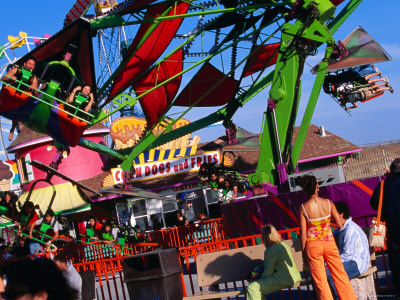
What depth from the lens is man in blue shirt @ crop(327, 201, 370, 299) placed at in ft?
22.9

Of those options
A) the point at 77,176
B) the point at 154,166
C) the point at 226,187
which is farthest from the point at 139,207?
the point at 226,187

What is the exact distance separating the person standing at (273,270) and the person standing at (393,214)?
120 cm

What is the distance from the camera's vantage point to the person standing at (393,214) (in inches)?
264

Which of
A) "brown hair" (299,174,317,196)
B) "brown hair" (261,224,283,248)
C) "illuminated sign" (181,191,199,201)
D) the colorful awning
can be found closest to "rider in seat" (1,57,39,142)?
"brown hair" (261,224,283,248)

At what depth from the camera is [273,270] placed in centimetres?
689

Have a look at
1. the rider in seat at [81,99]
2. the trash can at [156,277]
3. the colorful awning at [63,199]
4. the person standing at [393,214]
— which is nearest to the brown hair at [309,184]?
the person standing at [393,214]

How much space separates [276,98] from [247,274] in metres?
7.71

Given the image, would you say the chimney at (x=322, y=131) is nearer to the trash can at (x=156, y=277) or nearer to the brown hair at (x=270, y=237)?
the trash can at (x=156, y=277)

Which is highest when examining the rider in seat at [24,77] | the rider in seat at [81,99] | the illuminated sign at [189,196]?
the rider in seat at [24,77]

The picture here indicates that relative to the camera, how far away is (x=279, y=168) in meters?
14.8

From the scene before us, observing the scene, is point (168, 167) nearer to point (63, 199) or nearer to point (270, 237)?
point (63, 199)

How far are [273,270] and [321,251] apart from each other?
693 mm

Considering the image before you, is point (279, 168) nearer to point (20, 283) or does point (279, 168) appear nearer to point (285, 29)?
point (285, 29)

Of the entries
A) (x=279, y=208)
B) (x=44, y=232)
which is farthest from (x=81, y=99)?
(x=279, y=208)
